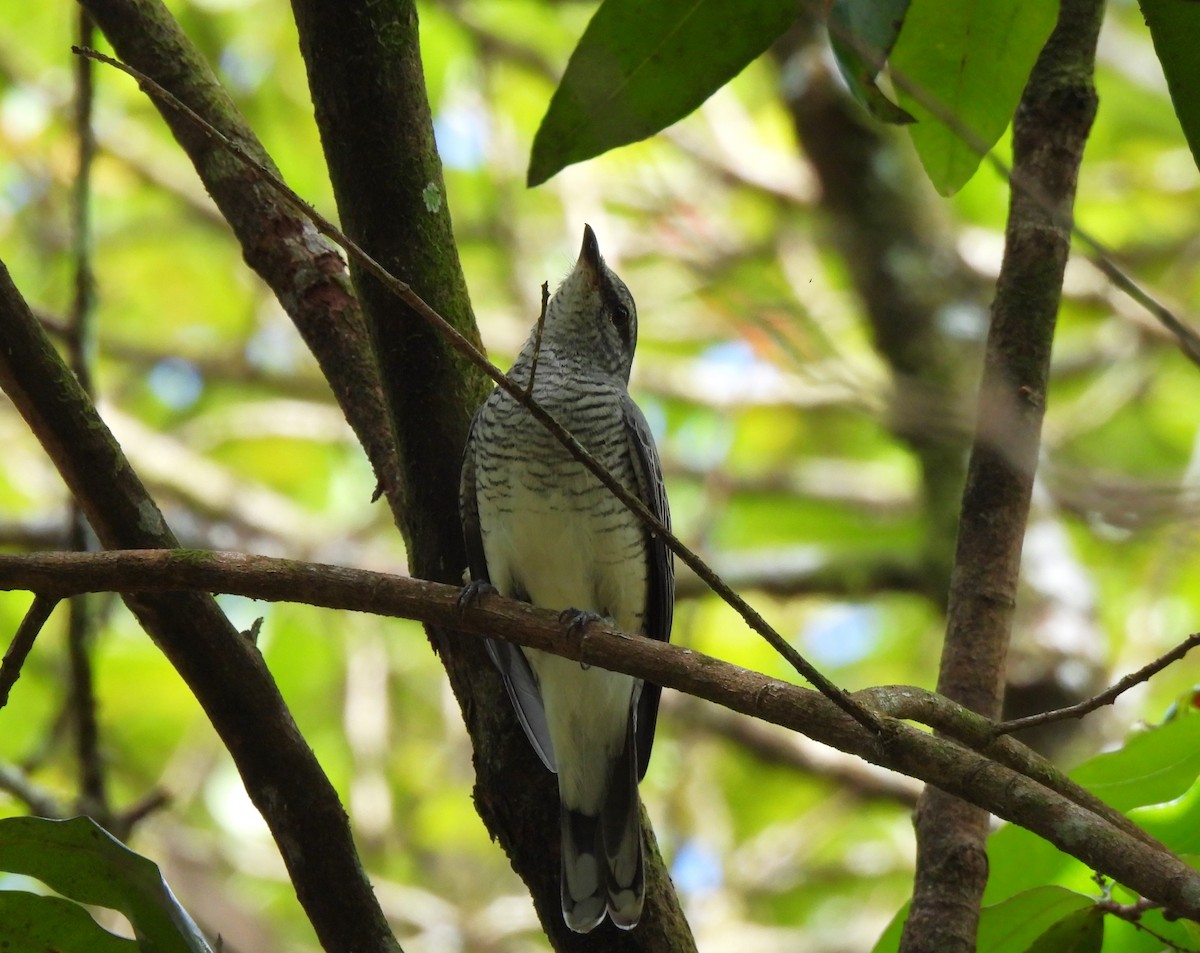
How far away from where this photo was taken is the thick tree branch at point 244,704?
234 cm

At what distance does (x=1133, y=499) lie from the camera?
14.0 feet

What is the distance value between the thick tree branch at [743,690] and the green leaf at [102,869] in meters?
0.36

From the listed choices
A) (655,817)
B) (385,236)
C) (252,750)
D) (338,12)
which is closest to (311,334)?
(385,236)

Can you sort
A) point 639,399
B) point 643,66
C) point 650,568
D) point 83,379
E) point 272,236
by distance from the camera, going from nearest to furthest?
point 643,66 → point 272,236 → point 83,379 → point 650,568 → point 639,399

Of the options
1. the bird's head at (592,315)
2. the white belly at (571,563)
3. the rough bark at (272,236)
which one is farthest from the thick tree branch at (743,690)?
the bird's head at (592,315)

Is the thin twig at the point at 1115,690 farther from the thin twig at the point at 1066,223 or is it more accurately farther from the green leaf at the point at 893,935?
the green leaf at the point at 893,935

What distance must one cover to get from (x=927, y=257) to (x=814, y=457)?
7.30 feet

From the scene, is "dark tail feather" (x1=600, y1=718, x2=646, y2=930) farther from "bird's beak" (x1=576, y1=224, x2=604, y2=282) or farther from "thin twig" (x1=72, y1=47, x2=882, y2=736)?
"bird's beak" (x1=576, y1=224, x2=604, y2=282)

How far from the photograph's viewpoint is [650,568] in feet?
12.7

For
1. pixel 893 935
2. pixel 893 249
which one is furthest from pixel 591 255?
pixel 893 249

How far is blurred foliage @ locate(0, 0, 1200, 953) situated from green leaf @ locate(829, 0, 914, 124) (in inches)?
154

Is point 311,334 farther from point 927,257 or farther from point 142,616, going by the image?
point 927,257

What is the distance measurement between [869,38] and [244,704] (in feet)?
4.91

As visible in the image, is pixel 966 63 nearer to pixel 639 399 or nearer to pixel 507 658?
pixel 507 658
